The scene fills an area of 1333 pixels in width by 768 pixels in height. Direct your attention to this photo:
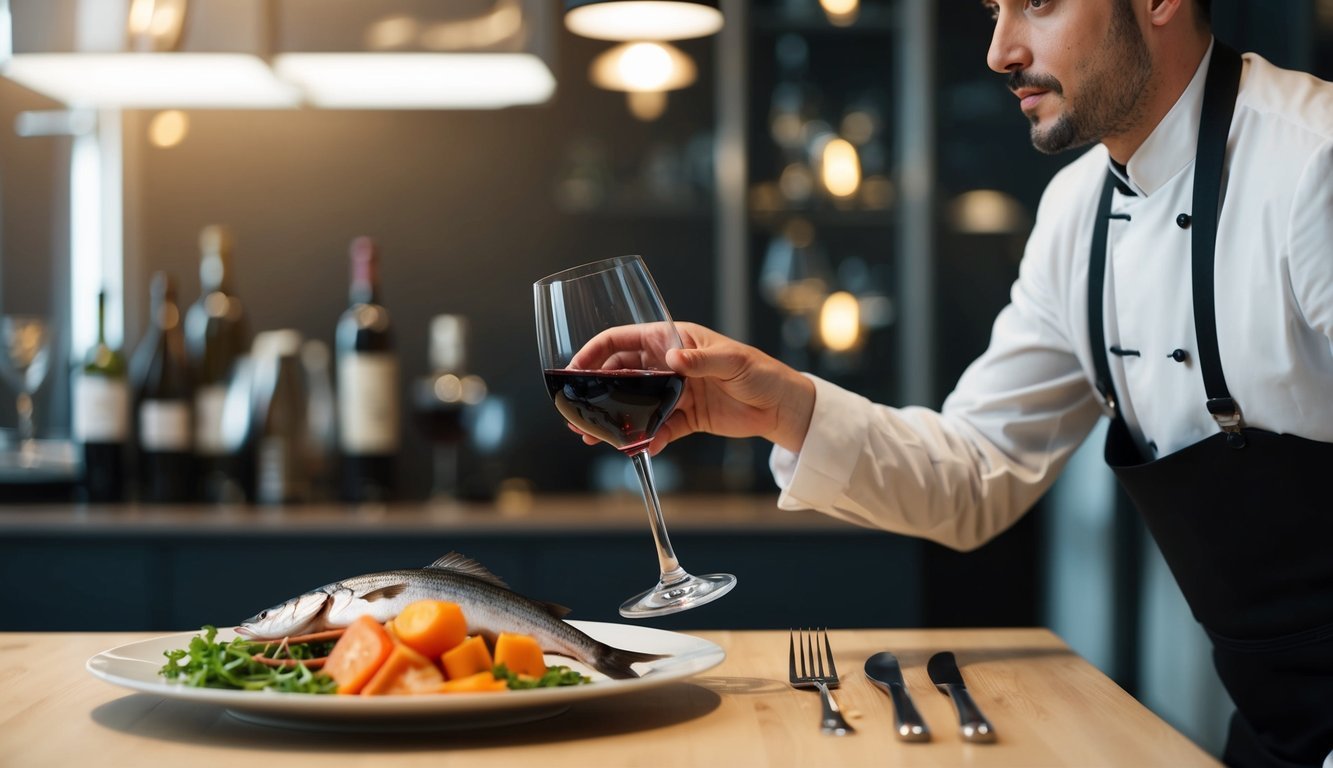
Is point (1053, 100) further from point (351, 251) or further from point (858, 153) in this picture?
point (351, 251)

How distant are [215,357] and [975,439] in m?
2.03

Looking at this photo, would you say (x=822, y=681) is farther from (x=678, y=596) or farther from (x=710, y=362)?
(x=710, y=362)

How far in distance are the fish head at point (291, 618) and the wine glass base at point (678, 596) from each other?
0.73ft

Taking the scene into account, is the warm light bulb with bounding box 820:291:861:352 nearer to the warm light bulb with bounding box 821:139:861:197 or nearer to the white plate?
the warm light bulb with bounding box 821:139:861:197

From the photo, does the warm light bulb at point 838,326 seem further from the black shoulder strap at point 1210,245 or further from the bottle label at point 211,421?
the black shoulder strap at point 1210,245

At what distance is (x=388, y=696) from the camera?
82 cm

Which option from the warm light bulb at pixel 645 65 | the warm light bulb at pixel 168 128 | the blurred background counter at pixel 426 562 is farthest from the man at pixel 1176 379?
the warm light bulb at pixel 168 128

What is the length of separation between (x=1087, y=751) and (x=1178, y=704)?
2156 millimetres

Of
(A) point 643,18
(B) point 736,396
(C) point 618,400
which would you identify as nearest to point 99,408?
(A) point 643,18

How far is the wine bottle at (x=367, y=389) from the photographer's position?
285 cm

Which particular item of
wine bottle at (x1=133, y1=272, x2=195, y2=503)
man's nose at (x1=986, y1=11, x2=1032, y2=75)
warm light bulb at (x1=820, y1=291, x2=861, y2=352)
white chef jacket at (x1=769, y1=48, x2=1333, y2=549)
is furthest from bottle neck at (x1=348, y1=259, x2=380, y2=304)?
man's nose at (x1=986, y1=11, x2=1032, y2=75)

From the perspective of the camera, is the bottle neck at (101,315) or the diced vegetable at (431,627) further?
the bottle neck at (101,315)

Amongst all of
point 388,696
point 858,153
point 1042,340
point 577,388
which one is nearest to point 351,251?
point 858,153

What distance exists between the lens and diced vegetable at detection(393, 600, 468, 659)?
0.87 m
